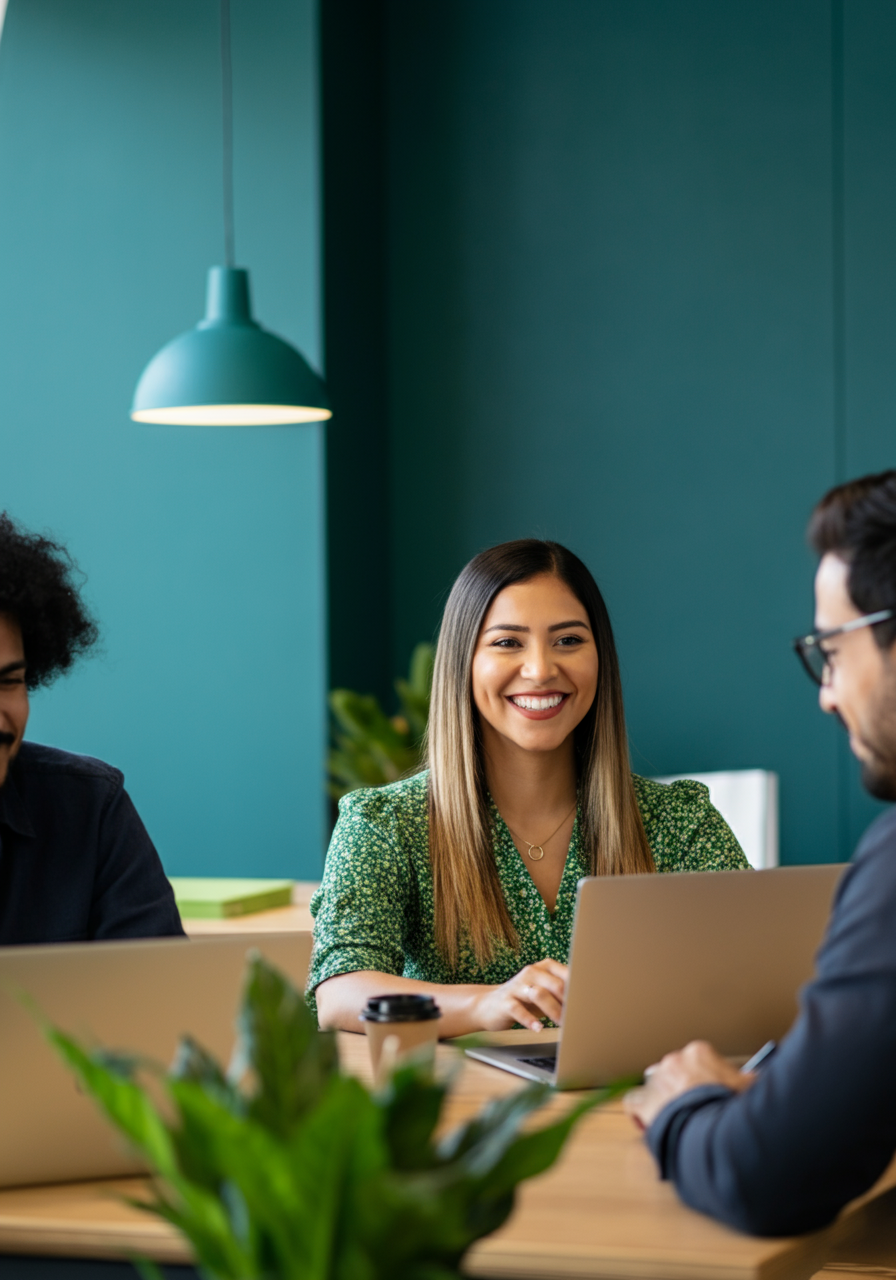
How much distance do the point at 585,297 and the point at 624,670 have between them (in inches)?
44.5

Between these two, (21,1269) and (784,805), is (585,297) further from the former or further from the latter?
(21,1269)

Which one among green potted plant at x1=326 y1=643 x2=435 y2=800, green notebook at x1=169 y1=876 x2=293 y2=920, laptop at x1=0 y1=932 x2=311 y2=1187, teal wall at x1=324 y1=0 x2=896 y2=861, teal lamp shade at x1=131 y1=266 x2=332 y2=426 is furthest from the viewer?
teal wall at x1=324 y1=0 x2=896 y2=861

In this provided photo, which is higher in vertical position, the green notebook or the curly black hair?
the curly black hair

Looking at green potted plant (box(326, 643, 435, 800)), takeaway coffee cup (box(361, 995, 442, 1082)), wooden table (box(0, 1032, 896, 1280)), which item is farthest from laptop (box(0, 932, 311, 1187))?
green potted plant (box(326, 643, 435, 800))

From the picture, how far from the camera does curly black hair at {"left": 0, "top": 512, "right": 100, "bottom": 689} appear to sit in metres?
1.84

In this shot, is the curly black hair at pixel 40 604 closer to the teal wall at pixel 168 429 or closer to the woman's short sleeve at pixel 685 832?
the woman's short sleeve at pixel 685 832

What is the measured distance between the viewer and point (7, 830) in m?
1.85

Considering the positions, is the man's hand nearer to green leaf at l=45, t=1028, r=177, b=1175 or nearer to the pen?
the pen

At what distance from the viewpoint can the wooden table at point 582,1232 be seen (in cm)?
112

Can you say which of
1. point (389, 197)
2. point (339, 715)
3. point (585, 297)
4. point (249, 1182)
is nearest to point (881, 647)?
point (249, 1182)

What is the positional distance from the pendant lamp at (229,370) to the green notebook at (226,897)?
3.36 ft

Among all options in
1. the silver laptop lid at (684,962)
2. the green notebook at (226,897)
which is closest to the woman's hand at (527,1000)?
the silver laptop lid at (684,962)

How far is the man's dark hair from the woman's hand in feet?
2.09

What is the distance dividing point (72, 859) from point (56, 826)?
0.16ft
